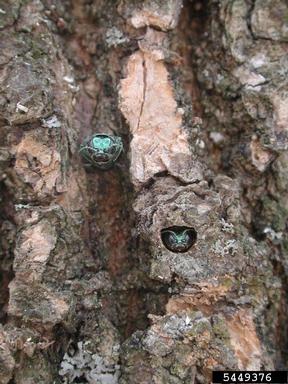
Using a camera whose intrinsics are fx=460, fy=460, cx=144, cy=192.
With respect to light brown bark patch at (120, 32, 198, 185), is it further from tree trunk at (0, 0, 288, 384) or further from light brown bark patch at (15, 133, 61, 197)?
light brown bark patch at (15, 133, 61, 197)

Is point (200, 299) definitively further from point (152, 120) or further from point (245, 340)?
point (152, 120)

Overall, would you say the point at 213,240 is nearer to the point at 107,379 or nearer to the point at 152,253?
the point at 152,253

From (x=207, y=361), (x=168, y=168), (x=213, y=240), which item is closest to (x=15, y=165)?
(x=168, y=168)

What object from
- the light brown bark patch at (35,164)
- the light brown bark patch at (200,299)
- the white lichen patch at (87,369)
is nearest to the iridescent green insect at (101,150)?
the light brown bark patch at (35,164)

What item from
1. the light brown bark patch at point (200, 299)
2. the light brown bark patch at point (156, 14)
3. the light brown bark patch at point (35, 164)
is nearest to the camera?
the light brown bark patch at point (200, 299)

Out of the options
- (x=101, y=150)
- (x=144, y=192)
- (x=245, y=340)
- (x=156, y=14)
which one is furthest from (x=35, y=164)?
(x=245, y=340)

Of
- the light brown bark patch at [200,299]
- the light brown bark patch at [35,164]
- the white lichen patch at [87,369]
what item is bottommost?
the white lichen patch at [87,369]

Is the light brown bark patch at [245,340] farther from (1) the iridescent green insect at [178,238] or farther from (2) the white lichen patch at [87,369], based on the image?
(2) the white lichen patch at [87,369]
